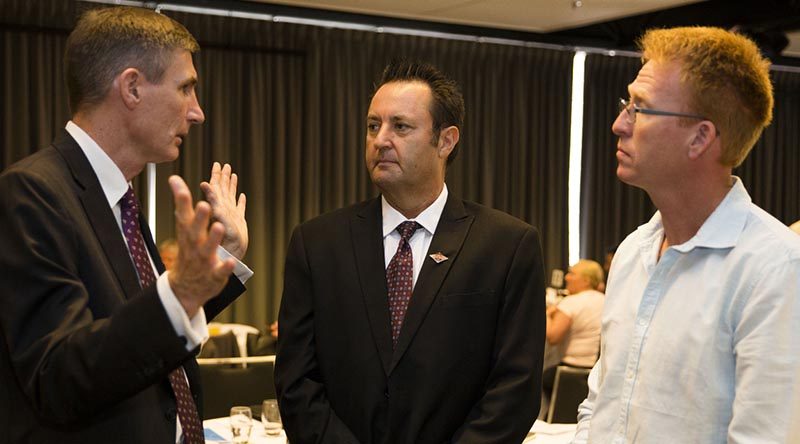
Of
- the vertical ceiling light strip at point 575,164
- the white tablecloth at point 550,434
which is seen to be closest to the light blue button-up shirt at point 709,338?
the white tablecloth at point 550,434

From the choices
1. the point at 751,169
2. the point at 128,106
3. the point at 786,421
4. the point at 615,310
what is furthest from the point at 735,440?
the point at 751,169

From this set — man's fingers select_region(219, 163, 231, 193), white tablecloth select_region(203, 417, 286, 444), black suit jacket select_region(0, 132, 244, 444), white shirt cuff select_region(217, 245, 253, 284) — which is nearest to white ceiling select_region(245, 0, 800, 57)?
white tablecloth select_region(203, 417, 286, 444)

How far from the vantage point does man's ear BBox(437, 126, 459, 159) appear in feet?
9.54

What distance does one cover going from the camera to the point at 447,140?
294cm

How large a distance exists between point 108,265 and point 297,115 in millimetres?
6392

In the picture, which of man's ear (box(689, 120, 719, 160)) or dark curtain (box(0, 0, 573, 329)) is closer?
man's ear (box(689, 120, 719, 160))

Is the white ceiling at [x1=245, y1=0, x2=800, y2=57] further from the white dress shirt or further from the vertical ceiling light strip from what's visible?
the white dress shirt

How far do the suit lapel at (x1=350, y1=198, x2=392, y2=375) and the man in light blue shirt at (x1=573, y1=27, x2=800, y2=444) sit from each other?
71cm

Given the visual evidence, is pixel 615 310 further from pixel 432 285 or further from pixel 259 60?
pixel 259 60

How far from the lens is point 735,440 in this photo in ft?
5.86

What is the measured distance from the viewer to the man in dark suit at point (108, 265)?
5.21 feet

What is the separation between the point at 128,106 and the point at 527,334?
130 cm

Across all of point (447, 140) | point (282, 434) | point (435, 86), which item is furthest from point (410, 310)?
point (282, 434)

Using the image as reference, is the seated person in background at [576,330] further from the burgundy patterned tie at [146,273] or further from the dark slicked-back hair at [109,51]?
the dark slicked-back hair at [109,51]
